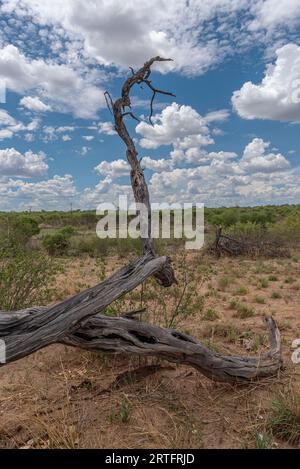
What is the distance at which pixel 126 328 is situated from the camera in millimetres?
3742

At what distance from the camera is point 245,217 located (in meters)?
32.8

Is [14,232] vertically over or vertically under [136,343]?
over

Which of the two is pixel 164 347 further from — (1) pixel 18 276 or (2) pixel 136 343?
(1) pixel 18 276

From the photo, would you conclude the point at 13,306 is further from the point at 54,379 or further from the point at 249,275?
the point at 249,275

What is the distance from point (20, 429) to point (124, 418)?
0.92 meters

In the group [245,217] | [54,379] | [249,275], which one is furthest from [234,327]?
[245,217]

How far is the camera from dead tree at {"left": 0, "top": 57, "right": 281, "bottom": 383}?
318 centimetres

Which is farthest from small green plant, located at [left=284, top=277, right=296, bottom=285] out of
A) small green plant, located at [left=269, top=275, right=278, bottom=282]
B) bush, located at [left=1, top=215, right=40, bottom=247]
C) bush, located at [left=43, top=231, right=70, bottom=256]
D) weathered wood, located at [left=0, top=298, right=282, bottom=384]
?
bush, located at [left=43, top=231, right=70, bottom=256]

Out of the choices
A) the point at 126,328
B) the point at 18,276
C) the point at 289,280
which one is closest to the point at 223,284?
the point at 289,280

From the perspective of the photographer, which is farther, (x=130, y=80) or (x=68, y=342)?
(x=130, y=80)

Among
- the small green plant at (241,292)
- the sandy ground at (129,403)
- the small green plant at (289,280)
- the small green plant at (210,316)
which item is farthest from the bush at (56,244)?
the sandy ground at (129,403)

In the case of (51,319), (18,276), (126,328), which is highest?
(18,276)

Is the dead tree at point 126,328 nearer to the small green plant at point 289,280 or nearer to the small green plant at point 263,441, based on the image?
the small green plant at point 263,441

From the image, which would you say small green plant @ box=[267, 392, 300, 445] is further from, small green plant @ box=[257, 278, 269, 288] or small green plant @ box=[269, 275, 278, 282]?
small green plant @ box=[269, 275, 278, 282]
